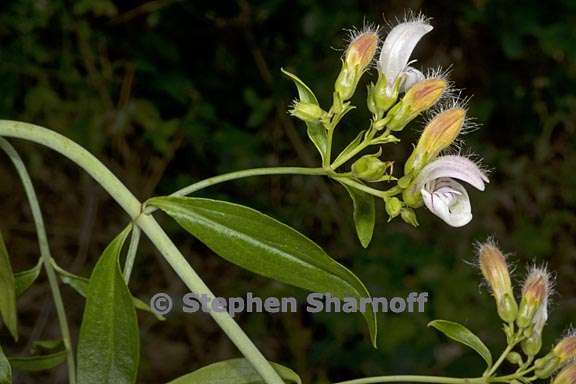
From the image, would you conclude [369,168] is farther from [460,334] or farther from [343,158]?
[460,334]

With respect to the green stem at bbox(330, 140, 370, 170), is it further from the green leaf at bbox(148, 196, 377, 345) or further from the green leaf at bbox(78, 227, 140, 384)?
the green leaf at bbox(78, 227, 140, 384)

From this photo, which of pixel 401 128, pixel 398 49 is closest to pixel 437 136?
pixel 401 128

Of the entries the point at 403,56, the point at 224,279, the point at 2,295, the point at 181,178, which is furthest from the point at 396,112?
the point at 224,279

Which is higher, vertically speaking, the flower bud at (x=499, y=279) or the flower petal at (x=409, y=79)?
the flower petal at (x=409, y=79)

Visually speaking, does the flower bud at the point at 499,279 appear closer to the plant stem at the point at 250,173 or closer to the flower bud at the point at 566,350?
A: the flower bud at the point at 566,350

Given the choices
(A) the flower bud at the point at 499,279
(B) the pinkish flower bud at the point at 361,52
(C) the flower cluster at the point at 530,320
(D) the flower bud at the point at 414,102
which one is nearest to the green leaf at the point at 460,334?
(C) the flower cluster at the point at 530,320

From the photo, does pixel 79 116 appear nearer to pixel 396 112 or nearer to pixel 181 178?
pixel 181 178
